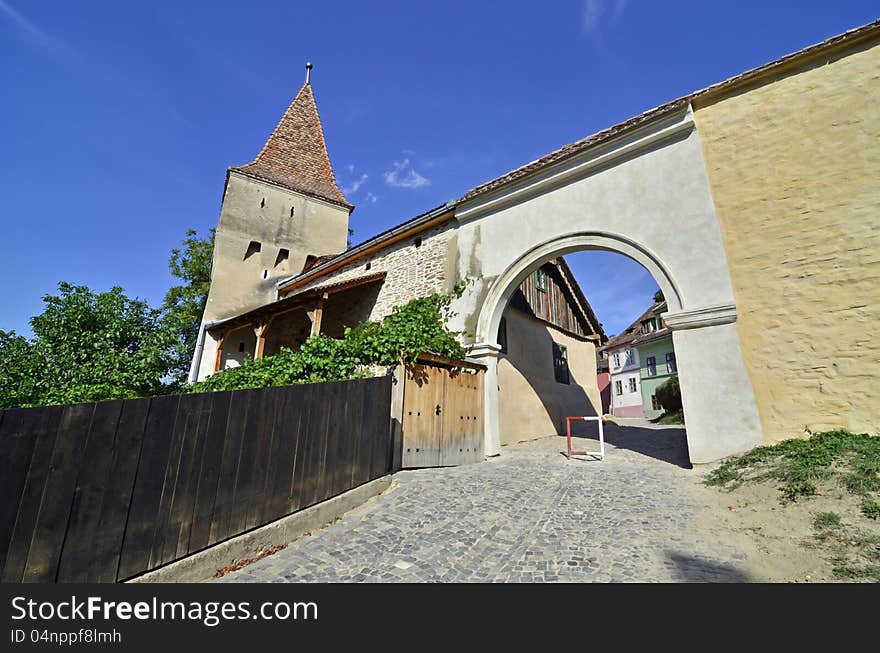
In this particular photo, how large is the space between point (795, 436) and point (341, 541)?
6.14 meters

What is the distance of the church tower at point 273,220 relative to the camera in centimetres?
1484

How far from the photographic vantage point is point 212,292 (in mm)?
14297

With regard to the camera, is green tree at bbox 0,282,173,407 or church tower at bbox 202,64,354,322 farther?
church tower at bbox 202,64,354,322

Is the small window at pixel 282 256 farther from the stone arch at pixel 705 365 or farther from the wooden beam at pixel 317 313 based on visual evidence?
the stone arch at pixel 705 365

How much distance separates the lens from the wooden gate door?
6379 mm

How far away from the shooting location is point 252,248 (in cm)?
1553

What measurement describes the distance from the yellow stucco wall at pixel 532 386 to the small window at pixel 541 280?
1.29m

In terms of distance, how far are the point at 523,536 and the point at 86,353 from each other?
43.8 feet

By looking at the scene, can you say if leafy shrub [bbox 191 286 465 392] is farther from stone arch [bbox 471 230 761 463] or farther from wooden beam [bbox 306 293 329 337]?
stone arch [bbox 471 230 761 463]

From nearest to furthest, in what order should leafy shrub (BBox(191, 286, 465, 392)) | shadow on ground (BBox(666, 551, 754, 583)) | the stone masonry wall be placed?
shadow on ground (BBox(666, 551, 754, 583)), leafy shrub (BBox(191, 286, 465, 392)), the stone masonry wall

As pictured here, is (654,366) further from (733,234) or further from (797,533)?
(797,533)
